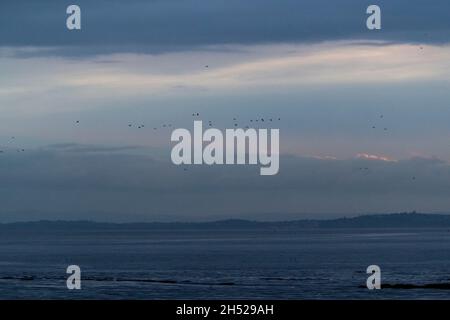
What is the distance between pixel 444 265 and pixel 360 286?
44288 millimetres

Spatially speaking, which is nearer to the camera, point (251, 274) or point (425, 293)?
point (425, 293)

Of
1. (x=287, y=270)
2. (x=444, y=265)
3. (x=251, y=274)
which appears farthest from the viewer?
(x=444, y=265)

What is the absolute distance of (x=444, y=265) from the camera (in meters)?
155

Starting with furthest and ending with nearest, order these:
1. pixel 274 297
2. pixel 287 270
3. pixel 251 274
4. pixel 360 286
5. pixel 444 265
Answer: pixel 444 265 < pixel 287 270 < pixel 251 274 < pixel 360 286 < pixel 274 297

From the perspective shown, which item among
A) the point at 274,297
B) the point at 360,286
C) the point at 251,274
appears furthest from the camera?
the point at 251,274

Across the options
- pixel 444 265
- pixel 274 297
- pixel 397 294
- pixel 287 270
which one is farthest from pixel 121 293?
pixel 444 265

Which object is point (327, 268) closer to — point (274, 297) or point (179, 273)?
point (179, 273)

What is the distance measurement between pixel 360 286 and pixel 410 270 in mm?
28740
